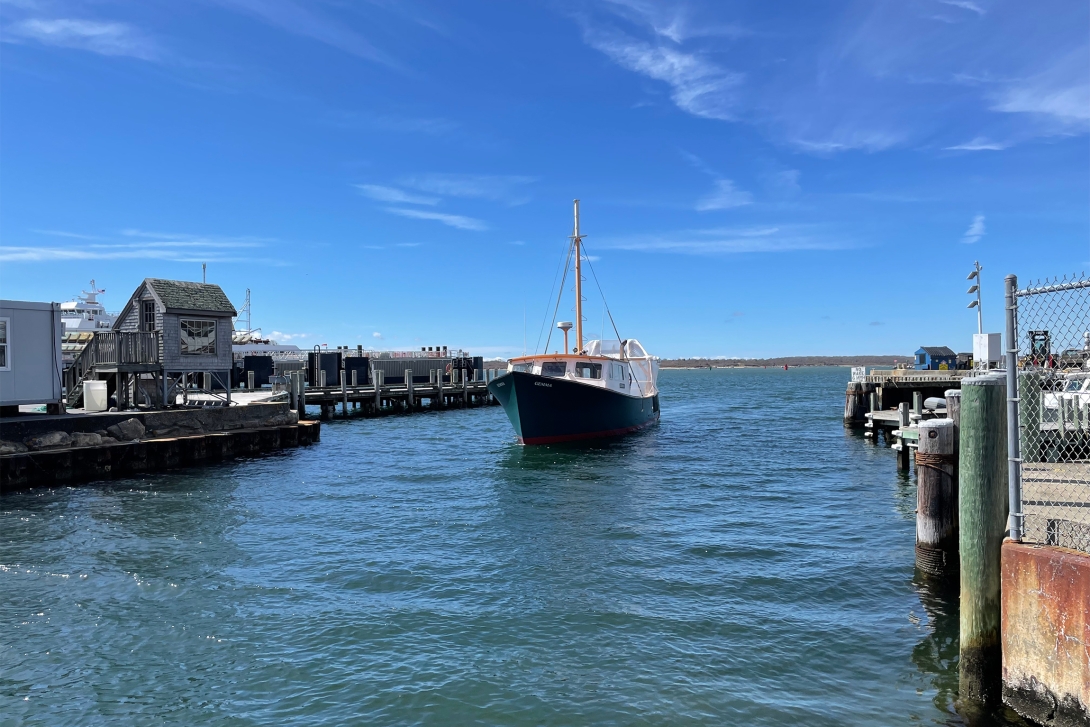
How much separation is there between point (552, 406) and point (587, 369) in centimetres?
337

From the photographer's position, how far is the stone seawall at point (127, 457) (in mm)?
18438

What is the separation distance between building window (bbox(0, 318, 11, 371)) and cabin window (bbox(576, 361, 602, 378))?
18911 mm

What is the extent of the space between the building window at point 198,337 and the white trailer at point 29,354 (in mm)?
4321

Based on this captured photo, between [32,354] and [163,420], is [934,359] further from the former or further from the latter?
[32,354]

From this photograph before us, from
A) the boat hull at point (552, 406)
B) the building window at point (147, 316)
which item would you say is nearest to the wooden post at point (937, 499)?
the boat hull at point (552, 406)

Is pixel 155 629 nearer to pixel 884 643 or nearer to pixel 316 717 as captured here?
pixel 316 717

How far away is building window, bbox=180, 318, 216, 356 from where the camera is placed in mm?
25141

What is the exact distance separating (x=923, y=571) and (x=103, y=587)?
1177 centimetres

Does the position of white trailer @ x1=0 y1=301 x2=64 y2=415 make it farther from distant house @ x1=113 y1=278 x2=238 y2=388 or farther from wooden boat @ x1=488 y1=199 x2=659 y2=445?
wooden boat @ x1=488 y1=199 x2=659 y2=445

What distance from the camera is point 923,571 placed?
9969mm

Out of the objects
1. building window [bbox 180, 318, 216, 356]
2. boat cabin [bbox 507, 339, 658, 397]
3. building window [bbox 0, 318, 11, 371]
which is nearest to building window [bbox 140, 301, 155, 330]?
building window [bbox 180, 318, 216, 356]

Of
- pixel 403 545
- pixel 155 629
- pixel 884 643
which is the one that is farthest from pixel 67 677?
pixel 884 643

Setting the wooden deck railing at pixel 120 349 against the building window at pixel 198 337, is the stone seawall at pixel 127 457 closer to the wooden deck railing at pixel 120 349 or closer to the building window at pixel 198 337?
the building window at pixel 198 337

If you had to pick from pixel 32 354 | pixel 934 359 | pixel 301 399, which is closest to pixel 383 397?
pixel 301 399
